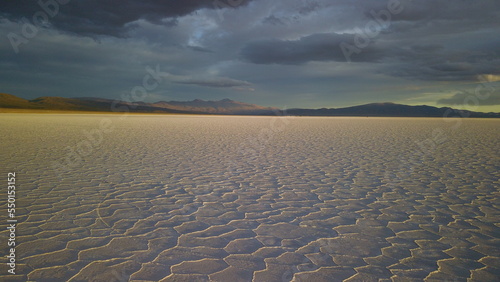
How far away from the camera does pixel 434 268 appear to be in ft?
6.98

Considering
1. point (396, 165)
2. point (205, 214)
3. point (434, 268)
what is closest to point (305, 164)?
point (396, 165)

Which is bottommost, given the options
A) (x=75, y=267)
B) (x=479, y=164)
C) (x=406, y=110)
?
(x=75, y=267)

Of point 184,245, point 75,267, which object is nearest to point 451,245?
point 184,245

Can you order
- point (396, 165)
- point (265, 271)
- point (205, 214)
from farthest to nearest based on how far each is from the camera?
point (396, 165), point (205, 214), point (265, 271)

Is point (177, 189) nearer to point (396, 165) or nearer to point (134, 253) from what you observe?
point (134, 253)

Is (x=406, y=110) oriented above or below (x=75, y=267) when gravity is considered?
above

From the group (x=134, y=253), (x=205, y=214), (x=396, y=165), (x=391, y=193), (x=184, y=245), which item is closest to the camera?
(x=134, y=253)

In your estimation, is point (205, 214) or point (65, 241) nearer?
point (65, 241)

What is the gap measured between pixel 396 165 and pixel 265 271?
525cm

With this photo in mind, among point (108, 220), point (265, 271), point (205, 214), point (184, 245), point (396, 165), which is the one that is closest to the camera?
point (265, 271)

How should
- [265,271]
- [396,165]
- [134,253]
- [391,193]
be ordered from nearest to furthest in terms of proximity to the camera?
[265,271], [134,253], [391,193], [396,165]

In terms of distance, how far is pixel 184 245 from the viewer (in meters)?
2.46

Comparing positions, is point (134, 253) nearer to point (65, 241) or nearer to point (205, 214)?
point (65, 241)

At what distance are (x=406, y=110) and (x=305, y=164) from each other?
490ft
